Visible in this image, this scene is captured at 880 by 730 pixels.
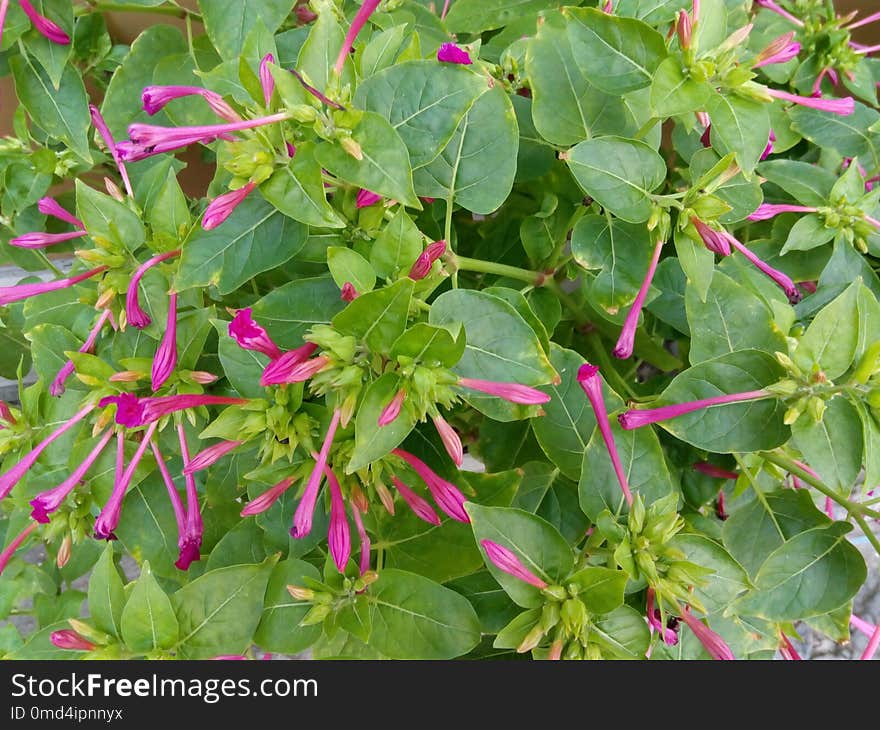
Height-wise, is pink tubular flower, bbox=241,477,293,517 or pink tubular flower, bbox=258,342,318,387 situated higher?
pink tubular flower, bbox=258,342,318,387

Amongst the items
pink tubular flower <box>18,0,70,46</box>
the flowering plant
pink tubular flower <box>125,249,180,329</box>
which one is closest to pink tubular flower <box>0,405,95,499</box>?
the flowering plant

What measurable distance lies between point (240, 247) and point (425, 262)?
169 millimetres

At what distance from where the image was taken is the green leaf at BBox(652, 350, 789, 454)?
2.17 feet

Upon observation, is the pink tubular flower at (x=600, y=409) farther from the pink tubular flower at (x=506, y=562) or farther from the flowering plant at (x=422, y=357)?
the pink tubular flower at (x=506, y=562)

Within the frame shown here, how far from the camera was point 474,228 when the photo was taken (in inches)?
39.7

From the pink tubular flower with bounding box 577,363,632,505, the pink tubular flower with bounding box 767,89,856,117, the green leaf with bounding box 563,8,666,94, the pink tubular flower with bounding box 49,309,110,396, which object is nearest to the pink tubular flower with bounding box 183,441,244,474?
the pink tubular flower with bounding box 49,309,110,396

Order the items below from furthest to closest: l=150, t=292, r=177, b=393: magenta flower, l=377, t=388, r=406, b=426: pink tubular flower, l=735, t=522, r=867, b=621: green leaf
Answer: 1. l=735, t=522, r=867, b=621: green leaf
2. l=150, t=292, r=177, b=393: magenta flower
3. l=377, t=388, r=406, b=426: pink tubular flower

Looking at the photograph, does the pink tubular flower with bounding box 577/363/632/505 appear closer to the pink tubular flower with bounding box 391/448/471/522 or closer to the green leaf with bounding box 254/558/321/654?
the pink tubular flower with bounding box 391/448/471/522

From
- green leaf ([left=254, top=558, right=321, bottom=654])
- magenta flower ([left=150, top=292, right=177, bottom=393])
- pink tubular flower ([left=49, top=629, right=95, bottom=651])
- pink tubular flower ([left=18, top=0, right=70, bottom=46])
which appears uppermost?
pink tubular flower ([left=18, top=0, right=70, bottom=46])

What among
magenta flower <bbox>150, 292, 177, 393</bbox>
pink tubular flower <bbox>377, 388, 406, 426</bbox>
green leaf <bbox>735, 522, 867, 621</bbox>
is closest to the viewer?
pink tubular flower <bbox>377, 388, 406, 426</bbox>

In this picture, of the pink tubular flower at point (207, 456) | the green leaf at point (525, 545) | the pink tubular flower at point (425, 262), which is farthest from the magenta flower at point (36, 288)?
the green leaf at point (525, 545)

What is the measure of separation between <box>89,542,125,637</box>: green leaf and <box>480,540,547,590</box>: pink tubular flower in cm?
37

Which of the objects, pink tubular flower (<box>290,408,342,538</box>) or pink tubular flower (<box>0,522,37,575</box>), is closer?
pink tubular flower (<box>290,408,342,538</box>)
